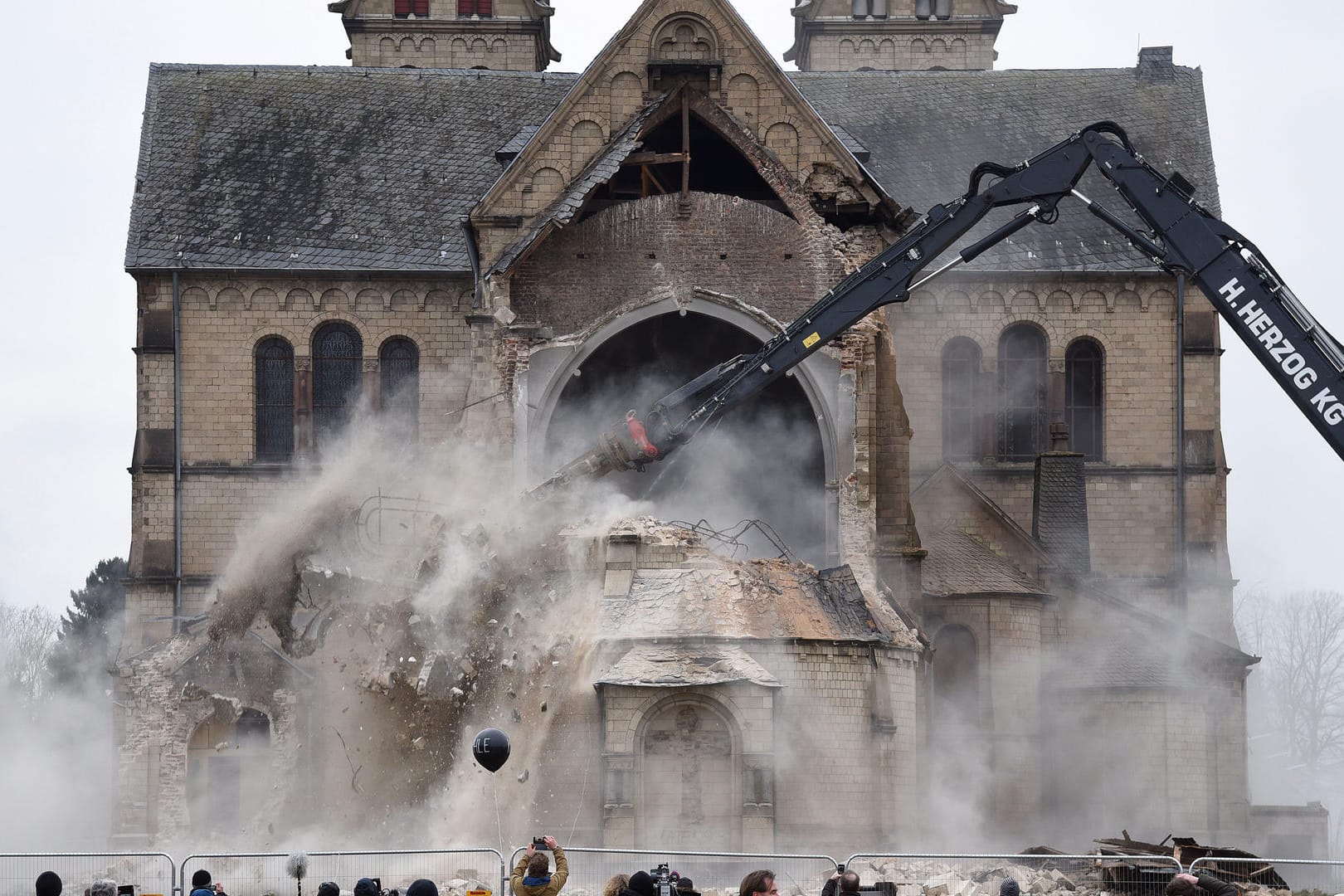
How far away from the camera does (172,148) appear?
48.1 m

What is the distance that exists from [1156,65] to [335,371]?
1904cm

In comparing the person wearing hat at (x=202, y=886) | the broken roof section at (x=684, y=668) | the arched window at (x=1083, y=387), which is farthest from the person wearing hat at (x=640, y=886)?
the arched window at (x=1083, y=387)

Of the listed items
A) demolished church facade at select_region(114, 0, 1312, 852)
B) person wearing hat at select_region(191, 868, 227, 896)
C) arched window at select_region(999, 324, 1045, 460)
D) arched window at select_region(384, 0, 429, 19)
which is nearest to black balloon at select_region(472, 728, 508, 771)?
person wearing hat at select_region(191, 868, 227, 896)

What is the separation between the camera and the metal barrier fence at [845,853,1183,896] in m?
28.2

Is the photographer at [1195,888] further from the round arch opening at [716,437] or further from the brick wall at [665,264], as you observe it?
the round arch opening at [716,437]

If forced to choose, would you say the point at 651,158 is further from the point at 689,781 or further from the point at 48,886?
the point at 48,886

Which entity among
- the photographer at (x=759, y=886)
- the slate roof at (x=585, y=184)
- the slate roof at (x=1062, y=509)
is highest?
the slate roof at (x=585, y=184)

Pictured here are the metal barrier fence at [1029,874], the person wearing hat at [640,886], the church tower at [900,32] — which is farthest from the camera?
the church tower at [900,32]

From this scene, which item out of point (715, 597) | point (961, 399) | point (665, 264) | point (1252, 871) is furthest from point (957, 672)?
point (1252, 871)

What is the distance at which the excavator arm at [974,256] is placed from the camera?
3203cm

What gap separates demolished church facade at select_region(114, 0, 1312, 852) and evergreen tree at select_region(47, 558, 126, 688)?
1005 inches

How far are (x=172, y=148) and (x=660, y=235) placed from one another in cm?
1416

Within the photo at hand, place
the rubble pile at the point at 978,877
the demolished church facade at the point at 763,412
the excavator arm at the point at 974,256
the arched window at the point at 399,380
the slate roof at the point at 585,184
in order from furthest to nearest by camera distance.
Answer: the arched window at the point at 399,380 → the slate roof at the point at 585,184 → the demolished church facade at the point at 763,412 → the excavator arm at the point at 974,256 → the rubble pile at the point at 978,877

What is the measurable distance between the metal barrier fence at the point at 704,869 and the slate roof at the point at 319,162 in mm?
17941
